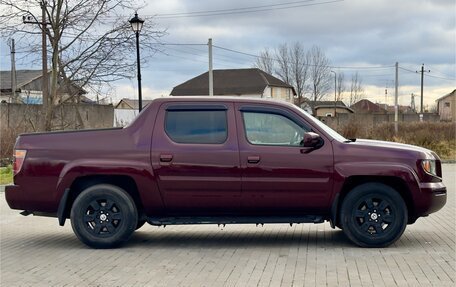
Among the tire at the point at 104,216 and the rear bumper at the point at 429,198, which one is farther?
the tire at the point at 104,216

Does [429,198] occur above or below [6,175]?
above

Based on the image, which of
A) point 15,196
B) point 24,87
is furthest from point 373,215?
point 24,87

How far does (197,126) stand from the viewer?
6.59m

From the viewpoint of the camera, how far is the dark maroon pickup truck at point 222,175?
6332 mm

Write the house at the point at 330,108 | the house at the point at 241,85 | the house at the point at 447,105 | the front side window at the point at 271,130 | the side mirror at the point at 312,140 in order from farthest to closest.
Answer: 1. the house at the point at 447,105
2. the house at the point at 330,108
3. the house at the point at 241,85
4. the front side window at the point at 271,130
5. the side mirror at the point at 312,140

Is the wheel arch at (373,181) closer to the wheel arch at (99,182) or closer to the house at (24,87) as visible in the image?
the wheel arch at (99,182)

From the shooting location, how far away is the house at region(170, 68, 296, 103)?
216 ft

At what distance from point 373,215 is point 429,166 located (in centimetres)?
92

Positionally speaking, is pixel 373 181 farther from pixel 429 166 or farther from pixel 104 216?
pixel 104 216

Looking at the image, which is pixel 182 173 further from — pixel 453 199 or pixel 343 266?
pixel 453 199

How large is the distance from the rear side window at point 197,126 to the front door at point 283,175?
286mm

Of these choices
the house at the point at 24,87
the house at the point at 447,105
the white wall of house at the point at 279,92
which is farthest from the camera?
the house at the point at 447,105

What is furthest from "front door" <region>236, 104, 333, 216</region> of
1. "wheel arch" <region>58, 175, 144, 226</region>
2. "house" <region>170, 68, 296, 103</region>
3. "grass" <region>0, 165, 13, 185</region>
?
"house" <region>170, 68, 296, 103</region>

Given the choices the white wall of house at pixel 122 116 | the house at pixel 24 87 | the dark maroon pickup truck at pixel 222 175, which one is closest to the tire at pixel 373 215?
the dark maroon pickup truck at pixel 222 175
